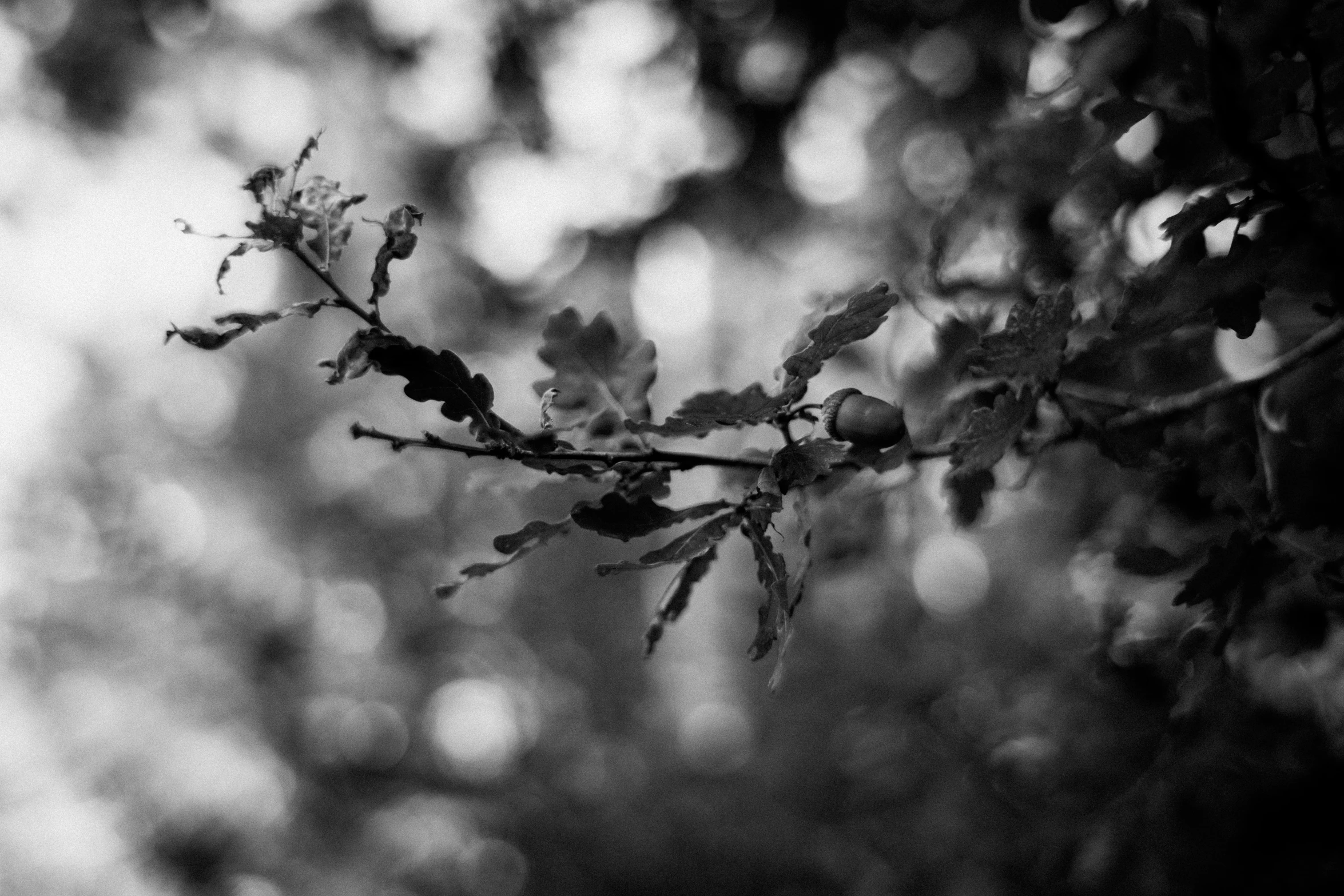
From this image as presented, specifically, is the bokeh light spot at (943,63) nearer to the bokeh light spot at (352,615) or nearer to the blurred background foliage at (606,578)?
the blurred background foliage at (606,578)

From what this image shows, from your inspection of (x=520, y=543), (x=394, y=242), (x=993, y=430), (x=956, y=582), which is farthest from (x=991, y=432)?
(x=956, y=582)

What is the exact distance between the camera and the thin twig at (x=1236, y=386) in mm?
989

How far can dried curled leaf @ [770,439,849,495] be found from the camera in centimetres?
79

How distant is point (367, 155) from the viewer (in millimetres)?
4406

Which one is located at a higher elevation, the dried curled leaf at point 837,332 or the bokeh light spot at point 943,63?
the bokeh light spot at point 943,63

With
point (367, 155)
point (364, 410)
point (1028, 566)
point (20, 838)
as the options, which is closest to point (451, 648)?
point (364, 410)

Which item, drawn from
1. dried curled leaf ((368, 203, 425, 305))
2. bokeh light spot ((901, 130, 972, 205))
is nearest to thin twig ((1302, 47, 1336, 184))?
A: dried curled leaf ((368, 203, 425, 305))

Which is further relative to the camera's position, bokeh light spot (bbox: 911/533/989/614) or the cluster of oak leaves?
bokeh light spot (bbox: 911/533/989/614)

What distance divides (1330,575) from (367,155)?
14.4ft

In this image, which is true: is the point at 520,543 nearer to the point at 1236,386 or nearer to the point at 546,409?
the point at 546,409

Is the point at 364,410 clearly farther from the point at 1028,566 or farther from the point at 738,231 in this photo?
the point at 1028,566

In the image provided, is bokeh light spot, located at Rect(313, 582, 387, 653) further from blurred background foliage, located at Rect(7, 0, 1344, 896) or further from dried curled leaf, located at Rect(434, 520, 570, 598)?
dried curled leaf, located at Rect(434, 520, 570, 598)

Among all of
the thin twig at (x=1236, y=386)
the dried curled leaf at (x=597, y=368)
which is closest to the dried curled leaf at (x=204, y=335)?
the dried curled leaf at (x=597, y=368)

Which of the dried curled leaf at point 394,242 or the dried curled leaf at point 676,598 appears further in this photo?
the dried curled leaf at point 676,598
